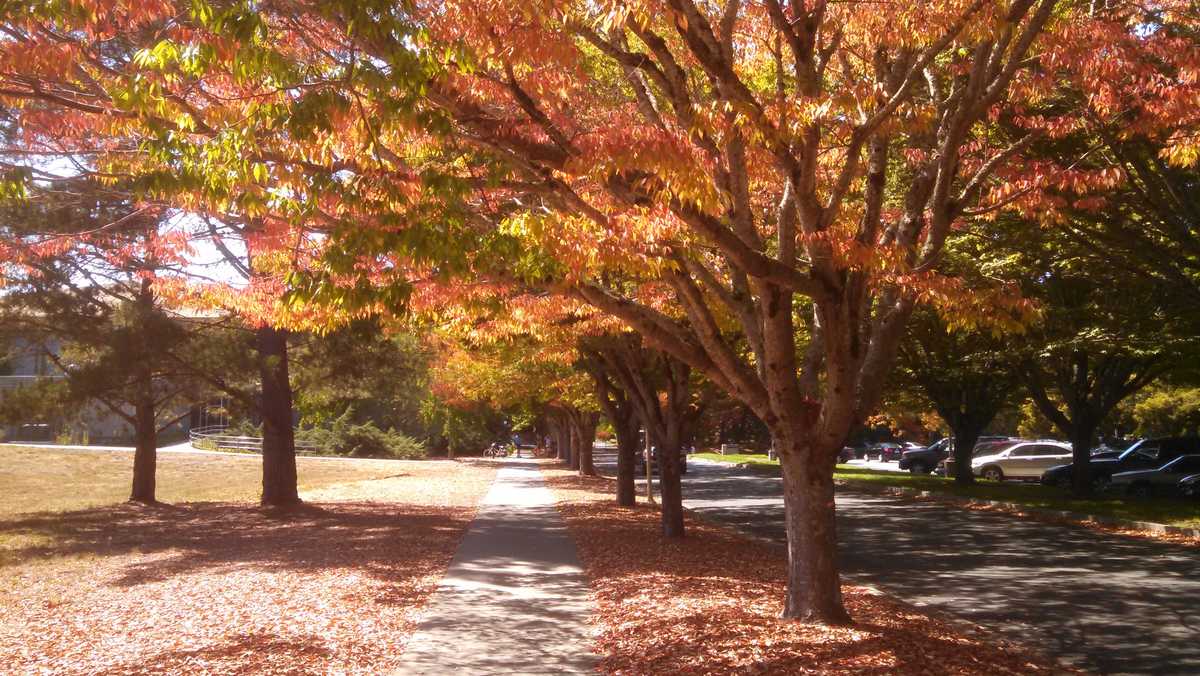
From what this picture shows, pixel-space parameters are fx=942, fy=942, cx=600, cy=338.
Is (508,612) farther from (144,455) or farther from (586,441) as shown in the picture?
(586,441)

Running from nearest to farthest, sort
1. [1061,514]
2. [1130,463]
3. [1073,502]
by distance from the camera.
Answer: [1061,514] < [1073,502] < [1130,463]

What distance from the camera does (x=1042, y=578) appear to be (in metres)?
11.6

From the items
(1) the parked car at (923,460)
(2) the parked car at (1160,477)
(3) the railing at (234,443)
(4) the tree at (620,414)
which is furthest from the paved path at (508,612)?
(3) the railing at (234,443)

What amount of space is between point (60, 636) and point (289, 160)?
4.47 metres

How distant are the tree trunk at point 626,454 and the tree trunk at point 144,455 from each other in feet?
33.7

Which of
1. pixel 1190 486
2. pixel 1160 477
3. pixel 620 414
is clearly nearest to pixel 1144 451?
pixel 1160 477

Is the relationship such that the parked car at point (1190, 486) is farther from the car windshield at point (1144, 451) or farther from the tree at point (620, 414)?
the tree at point (620, 414)

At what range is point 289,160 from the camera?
7262 mm

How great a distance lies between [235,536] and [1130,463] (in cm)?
2483

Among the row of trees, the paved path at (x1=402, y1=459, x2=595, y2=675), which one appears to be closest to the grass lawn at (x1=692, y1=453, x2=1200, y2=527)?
the row of trees

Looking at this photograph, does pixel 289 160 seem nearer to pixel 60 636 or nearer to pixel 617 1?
pixel 617 1

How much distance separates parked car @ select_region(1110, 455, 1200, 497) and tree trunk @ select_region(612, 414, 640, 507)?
13.6 m

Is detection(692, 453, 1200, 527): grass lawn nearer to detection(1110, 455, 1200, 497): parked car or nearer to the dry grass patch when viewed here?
detection(1110, 455, 1200, 497): parked car

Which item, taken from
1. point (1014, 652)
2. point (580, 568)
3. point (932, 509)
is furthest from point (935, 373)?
point (1014, 652)
